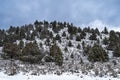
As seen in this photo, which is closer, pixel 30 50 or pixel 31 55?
pixel 31 55

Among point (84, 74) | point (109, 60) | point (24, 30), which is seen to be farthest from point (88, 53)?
point (24, 30)

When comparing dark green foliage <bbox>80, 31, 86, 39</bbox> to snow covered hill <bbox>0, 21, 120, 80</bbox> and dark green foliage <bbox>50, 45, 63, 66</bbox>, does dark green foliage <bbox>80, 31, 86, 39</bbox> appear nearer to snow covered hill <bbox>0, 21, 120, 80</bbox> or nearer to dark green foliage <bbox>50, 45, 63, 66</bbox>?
snow covered hill <bbox>0, 21, 120, 80</bbox>

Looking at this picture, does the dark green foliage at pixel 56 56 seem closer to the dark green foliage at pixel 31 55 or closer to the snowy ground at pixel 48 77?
the dark green foliage at pixel 31 55

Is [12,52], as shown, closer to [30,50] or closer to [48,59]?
[30,50]

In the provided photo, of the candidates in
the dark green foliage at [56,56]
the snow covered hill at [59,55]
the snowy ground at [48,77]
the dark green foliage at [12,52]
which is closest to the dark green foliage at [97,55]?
the snow covered hill at [59,55]

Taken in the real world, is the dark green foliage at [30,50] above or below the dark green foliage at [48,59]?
above

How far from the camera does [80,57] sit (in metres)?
43.5

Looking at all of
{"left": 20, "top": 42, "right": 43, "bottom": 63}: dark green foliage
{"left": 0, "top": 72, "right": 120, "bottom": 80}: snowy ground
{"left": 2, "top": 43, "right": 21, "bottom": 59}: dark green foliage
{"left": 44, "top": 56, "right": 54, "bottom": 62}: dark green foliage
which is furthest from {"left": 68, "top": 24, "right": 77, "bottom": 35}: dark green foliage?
{"left": 0, "top": 72, "right": 120, "bottom": 80}: snowy ground

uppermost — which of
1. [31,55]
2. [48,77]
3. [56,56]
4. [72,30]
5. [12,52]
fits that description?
[72,30]

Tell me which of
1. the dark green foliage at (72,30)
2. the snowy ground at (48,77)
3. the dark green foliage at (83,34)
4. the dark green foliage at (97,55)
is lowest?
the snowy ground at (48,77)

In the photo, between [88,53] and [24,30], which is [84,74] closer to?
[88,53]

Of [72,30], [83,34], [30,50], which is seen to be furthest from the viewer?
[72,30]

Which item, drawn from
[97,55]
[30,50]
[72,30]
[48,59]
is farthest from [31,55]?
[72,30]

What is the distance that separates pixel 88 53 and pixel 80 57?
5.58 feet
